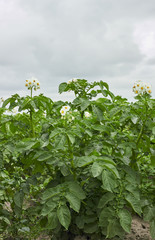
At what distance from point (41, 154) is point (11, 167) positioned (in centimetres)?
230

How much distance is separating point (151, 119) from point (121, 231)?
948mm

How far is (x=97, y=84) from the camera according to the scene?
2568 mm

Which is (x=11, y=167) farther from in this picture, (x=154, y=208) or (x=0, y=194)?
(x=154, y=208)

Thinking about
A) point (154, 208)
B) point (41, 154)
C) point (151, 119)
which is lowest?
point (154, 208)

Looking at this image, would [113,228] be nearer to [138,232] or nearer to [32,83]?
[138,232]

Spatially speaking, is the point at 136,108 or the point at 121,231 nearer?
the point at 121,231

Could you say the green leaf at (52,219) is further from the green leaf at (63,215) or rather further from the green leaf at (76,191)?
the green leaf at (76,191)

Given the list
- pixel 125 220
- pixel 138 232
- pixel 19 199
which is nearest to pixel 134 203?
pixel 125 220

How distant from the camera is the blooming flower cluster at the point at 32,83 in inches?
120

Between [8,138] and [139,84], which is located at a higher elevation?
[139,84]

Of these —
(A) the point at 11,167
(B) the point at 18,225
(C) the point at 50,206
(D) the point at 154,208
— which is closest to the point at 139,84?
(D) the point at 154,208

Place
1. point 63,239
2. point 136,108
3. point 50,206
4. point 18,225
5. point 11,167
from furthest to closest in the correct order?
point 11,167 → point 18,225 → point 63,239 → point 136,108 → point 50,206

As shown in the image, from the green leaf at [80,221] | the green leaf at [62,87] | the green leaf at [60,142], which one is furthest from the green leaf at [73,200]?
the green leaf at [62,87]

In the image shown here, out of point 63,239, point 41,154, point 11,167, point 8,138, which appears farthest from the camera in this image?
point 11,167
